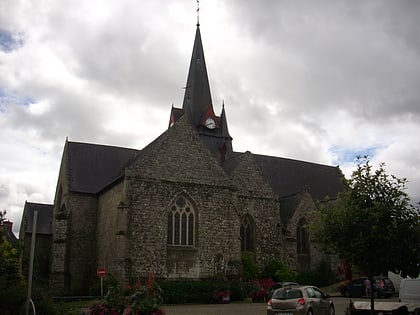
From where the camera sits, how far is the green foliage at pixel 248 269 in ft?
98.7

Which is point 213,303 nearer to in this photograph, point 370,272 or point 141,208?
point 141,208

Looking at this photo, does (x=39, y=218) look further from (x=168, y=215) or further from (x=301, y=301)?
(x=301, y=301)

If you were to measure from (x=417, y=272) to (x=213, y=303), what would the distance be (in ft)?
39.3

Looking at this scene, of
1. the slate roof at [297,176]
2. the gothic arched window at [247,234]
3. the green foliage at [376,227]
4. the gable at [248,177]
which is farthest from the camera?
the slate roof at [297,176]

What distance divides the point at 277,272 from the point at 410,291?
13488 millimetres

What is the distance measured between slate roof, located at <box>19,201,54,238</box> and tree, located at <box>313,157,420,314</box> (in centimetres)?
2501

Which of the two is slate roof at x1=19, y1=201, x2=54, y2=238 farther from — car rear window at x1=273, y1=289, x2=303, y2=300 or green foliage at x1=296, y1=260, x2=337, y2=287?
car rear window at x1=273, y1=289, x2=303, y2=300

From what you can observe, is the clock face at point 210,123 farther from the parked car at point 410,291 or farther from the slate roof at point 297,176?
the parked car at point 410,291

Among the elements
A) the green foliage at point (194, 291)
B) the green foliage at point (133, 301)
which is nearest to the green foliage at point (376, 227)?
the green foliage at point (133, 301)

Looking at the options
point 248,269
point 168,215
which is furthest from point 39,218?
point 248,269

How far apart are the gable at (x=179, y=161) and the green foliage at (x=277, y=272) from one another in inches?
244

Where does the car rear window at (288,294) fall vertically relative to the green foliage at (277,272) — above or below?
below

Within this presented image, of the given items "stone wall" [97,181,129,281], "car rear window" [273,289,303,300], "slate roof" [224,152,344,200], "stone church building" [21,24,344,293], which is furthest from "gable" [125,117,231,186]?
"car rear window" [273,289,303,300]

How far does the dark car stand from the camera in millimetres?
27766
